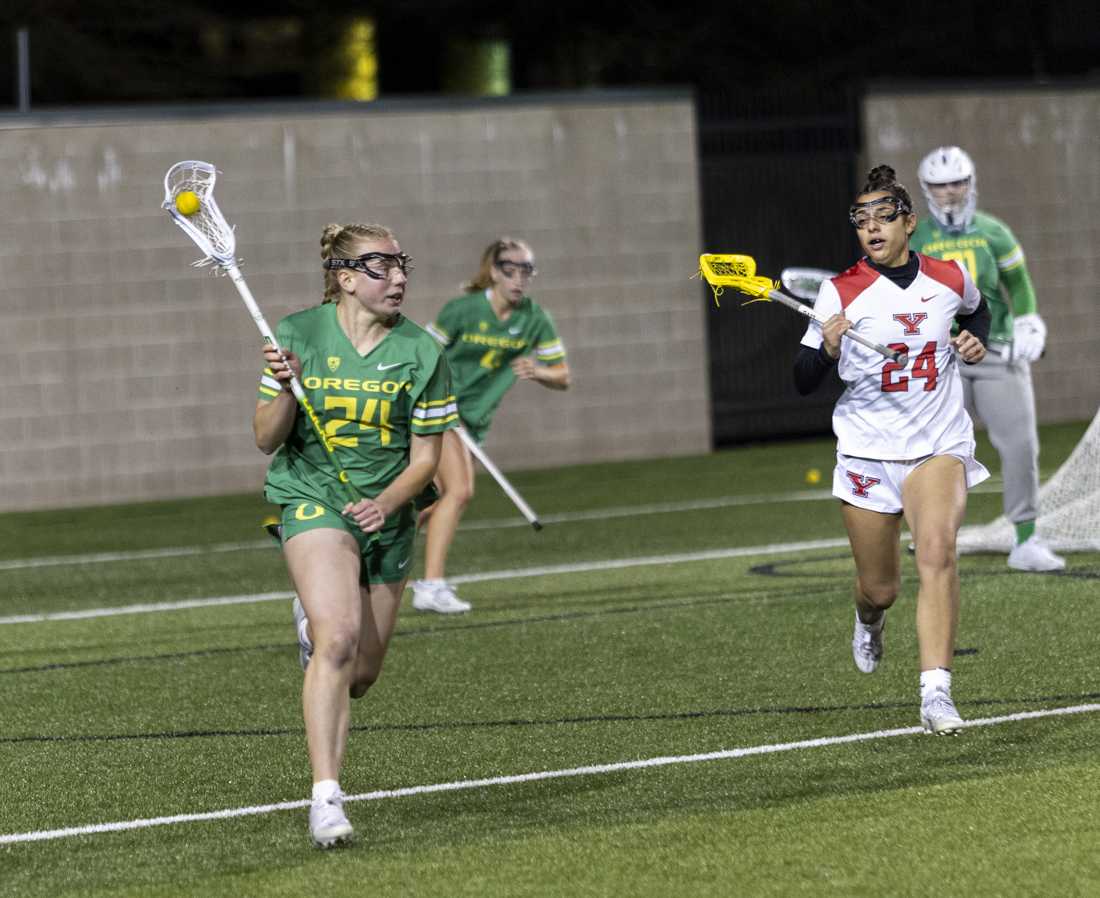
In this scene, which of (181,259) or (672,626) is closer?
(672,626)

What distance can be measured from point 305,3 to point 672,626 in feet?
69.5

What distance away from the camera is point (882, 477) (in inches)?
290

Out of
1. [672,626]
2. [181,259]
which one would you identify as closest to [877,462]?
[672,626]

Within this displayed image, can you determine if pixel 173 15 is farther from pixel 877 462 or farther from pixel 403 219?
pixel 877 462

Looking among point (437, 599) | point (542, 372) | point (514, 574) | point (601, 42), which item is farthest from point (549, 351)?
point (601, 42)

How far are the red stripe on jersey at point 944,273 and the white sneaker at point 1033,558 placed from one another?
3.75 metres

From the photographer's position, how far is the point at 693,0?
30.0m

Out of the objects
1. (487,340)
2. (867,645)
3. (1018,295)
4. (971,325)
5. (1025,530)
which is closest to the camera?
(971,325)

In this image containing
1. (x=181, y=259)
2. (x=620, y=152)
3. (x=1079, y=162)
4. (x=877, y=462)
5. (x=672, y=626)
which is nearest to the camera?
(x=877, y=462)

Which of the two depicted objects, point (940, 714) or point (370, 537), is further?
point (940, 714)

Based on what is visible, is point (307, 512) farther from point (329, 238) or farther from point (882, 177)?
point (882, 177)

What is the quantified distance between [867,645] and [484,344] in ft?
12.7

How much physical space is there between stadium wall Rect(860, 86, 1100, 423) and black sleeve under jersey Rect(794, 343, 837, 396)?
44.8 ft

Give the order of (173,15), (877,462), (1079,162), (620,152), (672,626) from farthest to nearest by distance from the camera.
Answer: (173,15) → (1079,162) → (620,152) → (672,626) → (877,462)
